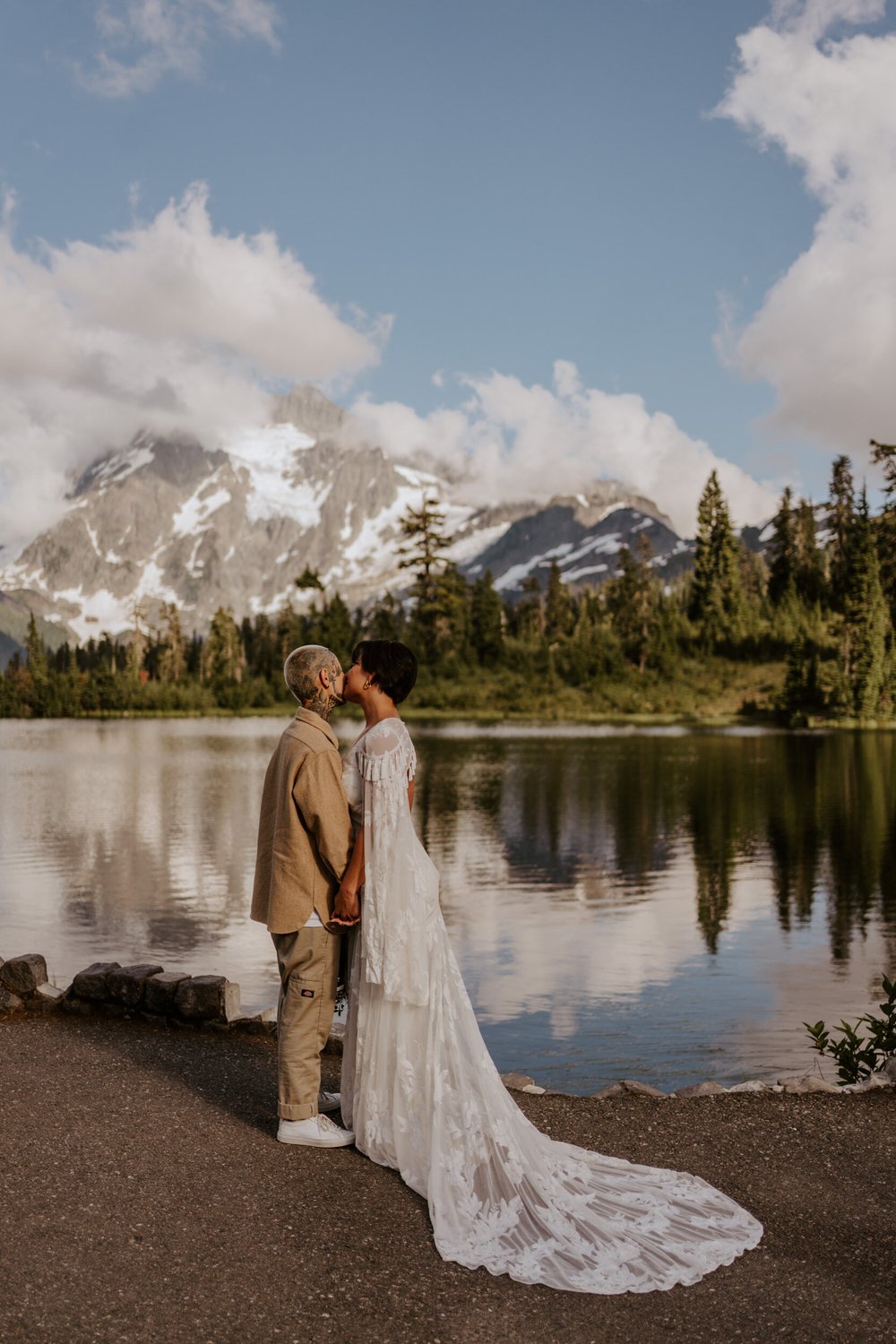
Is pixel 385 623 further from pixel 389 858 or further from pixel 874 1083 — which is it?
pixel 389 858

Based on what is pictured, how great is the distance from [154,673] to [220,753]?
3866 inches

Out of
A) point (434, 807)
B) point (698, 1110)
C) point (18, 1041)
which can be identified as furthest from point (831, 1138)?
point (434, 807)

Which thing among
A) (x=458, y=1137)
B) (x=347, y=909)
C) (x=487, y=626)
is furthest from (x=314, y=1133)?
(x=487, y=626)

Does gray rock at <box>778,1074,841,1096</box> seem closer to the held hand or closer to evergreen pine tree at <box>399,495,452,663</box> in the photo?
the held hand

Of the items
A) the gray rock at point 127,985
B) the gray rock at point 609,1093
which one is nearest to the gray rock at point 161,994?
the gray rock at point 127,985

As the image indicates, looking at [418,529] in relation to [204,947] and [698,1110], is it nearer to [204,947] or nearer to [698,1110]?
[204,947]

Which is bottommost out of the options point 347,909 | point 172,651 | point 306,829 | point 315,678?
point 347,909

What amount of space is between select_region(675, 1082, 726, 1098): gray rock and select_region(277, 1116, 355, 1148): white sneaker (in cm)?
229

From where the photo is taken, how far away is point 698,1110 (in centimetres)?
686

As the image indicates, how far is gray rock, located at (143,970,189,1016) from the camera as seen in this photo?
8.59 m

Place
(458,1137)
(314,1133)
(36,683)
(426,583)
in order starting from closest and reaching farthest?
(458,1137), (314,1133), (426,583), (36,683)

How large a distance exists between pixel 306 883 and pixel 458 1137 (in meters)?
1.47

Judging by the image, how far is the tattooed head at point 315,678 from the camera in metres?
6.10

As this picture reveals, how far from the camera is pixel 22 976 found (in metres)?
9.13
